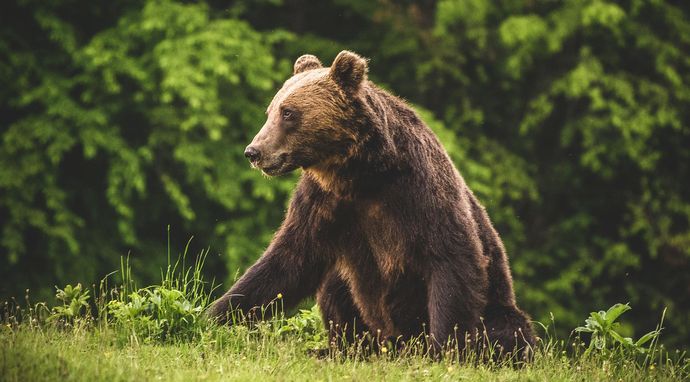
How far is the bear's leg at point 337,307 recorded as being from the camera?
607 centimetres

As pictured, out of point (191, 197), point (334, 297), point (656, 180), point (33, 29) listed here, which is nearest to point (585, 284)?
point (656, 180)

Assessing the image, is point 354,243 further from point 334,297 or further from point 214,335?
point 214,335

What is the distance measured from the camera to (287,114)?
18.2 ft

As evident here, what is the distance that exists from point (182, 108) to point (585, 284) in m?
7.92

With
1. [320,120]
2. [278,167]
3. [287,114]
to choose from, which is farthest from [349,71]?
[278,167]

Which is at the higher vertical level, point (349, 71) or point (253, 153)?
point (349, 71)

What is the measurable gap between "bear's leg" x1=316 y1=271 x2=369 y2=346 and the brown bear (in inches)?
3.1

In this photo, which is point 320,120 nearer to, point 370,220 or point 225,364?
point 370,220

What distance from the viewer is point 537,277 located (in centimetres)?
1795

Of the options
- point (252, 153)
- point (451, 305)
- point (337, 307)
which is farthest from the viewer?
point (337, 307)

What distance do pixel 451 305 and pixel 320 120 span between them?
4.41 ft

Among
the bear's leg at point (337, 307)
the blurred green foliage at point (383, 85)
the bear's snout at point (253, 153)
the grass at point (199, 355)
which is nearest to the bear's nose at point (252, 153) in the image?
the bear's snout at point (253, 153)

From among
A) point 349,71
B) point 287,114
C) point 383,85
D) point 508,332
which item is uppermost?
point 349,71

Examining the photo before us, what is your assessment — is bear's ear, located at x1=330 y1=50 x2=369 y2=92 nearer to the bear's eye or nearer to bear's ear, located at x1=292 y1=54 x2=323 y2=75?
the bear's eye
